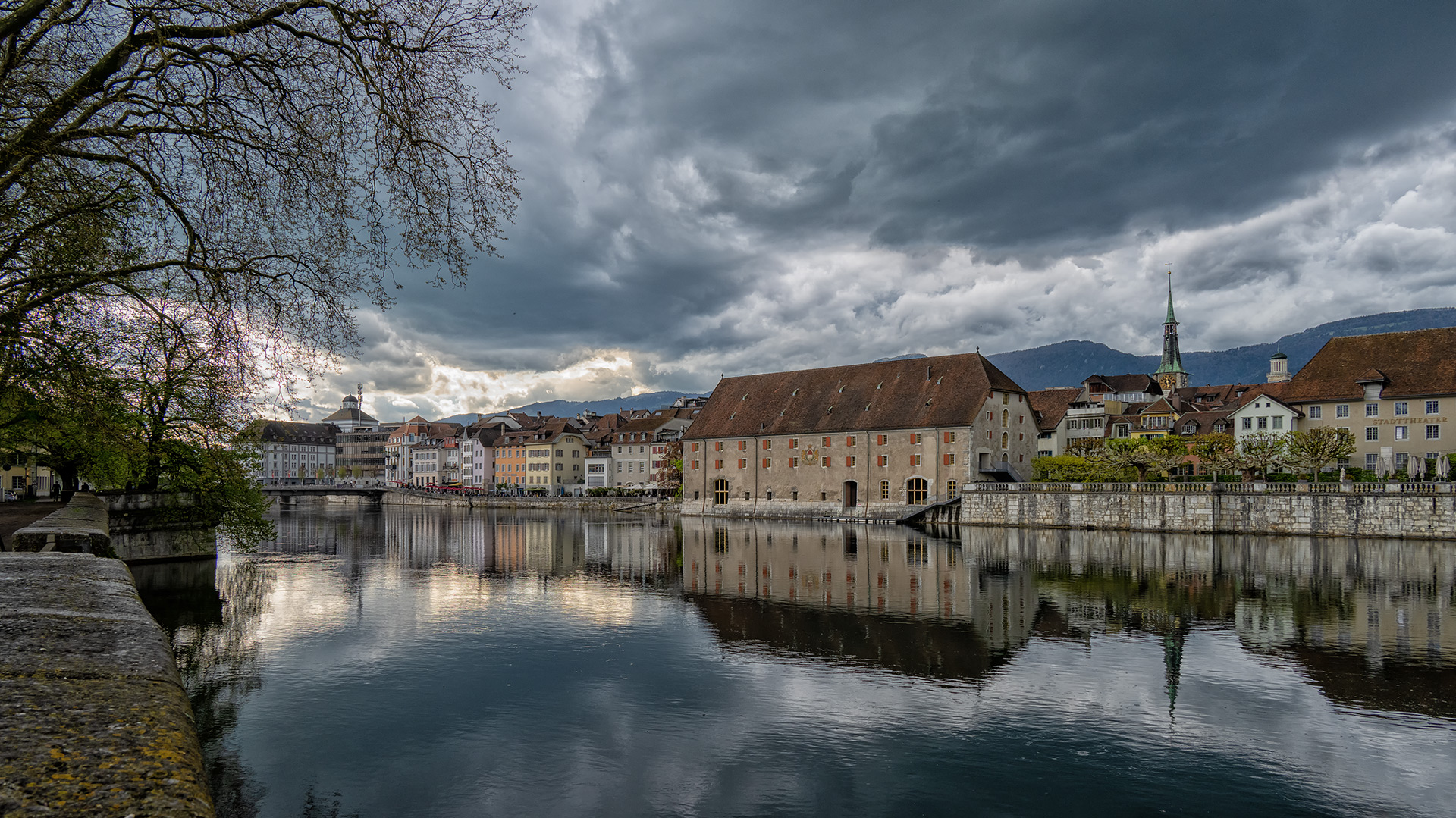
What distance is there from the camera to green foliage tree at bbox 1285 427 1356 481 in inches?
2108

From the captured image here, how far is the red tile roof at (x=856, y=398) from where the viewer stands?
72.8 meters

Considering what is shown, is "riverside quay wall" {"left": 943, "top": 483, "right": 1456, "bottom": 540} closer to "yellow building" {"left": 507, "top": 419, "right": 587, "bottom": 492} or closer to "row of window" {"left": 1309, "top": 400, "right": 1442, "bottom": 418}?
"row of window" {"left": 1309, "top": 400, "right": 1442, "bottom": 418}

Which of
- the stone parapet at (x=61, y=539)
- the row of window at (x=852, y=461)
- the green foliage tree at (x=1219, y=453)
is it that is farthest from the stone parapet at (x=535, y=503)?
the stone parapet at (x=61, y=539)

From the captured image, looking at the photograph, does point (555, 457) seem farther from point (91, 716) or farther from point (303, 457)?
point (91, 716)

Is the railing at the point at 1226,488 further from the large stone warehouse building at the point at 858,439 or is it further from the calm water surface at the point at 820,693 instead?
the calm water surface at the point at 820,693

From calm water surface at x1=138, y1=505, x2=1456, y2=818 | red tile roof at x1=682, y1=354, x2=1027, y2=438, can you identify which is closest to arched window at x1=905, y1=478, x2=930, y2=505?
red tile roof at x1=682, y1=354, x2=1027, y2=438

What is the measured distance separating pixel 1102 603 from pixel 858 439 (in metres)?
50.7

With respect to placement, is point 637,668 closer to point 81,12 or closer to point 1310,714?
point 1310,714

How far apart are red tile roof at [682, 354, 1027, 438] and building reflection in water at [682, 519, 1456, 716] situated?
91.7 ft

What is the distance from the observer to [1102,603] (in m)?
24.8

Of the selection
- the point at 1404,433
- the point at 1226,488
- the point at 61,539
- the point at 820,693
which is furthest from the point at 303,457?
the point at 820,693

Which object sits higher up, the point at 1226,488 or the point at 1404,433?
the point at 1404,433

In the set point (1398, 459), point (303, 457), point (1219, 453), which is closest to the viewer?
point (1398, 459)

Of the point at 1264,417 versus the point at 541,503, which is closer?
the point at 1264,417
